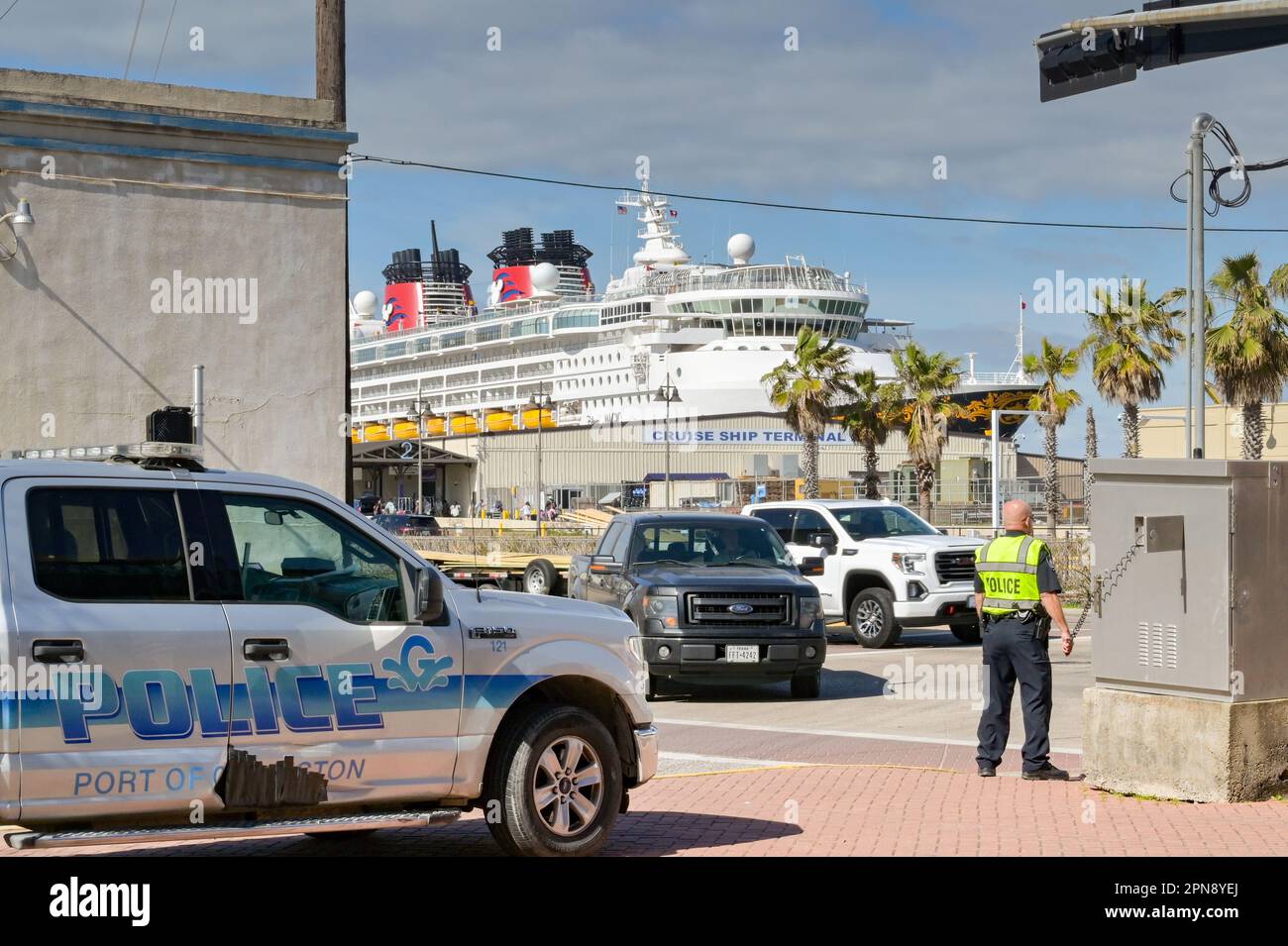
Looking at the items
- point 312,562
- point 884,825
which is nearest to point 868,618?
point 884,825

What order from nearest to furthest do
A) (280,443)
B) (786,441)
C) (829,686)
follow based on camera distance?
1. (829,686)
2. (280,443)
3. (786,441)

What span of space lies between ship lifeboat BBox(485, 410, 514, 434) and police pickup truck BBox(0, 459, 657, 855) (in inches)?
3668

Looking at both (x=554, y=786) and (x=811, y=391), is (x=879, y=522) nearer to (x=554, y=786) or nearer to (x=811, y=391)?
(x=554, y=786)

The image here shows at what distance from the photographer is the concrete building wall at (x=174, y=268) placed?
17953 mm

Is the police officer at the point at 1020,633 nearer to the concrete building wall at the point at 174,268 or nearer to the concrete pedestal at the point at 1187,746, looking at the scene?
the concrete pedestal at the point at 1187,746

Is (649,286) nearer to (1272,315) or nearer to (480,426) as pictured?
(480,426)

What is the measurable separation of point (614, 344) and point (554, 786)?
8629 cm

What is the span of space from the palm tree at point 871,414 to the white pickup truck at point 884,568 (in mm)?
31211

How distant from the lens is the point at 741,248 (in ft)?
318

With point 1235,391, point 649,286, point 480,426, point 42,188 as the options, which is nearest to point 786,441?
point 649,286

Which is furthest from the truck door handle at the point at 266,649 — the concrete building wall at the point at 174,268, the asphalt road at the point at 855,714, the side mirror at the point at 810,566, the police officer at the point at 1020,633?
the concrete building wall at the point at 174,268

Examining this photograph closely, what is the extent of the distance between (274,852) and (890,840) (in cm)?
304

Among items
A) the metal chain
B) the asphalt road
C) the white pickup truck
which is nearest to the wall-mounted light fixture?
the asphalt road

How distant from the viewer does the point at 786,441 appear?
254 feet
